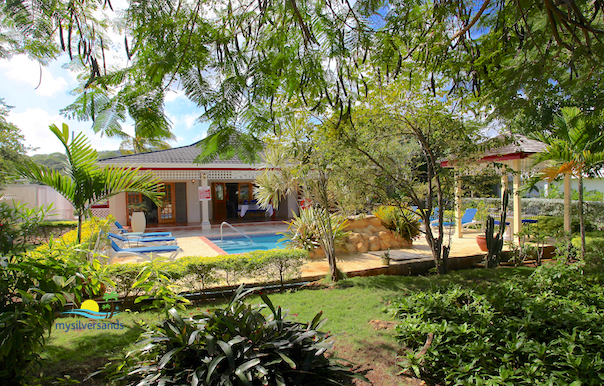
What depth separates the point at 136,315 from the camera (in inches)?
190

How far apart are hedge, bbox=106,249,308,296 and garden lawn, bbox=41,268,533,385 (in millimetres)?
526

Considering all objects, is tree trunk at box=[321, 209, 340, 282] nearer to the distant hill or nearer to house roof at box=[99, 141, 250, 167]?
the distant hill

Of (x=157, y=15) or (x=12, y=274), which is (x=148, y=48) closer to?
(x=157, y=15)

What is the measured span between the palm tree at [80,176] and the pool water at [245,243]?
7.24 metres

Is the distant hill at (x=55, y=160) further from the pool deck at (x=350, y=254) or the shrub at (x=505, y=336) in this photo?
the shrub at (x=505, y=336)

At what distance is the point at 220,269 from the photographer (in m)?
5.99

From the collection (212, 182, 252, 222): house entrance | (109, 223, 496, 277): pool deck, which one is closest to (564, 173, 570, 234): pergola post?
(109, 223, 496, 277): pool deck

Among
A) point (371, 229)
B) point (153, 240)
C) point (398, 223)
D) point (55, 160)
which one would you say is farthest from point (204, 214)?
point (55, 160)

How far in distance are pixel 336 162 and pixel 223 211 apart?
51.4ft

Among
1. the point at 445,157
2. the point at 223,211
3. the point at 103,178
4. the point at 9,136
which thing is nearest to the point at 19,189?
the point at 9,136

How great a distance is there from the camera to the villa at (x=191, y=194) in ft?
51.8

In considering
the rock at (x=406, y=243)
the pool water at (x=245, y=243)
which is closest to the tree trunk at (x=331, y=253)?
the rock at (x=406, y=243)

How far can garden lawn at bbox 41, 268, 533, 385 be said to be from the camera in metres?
3.05

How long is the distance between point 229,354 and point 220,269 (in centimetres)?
390
